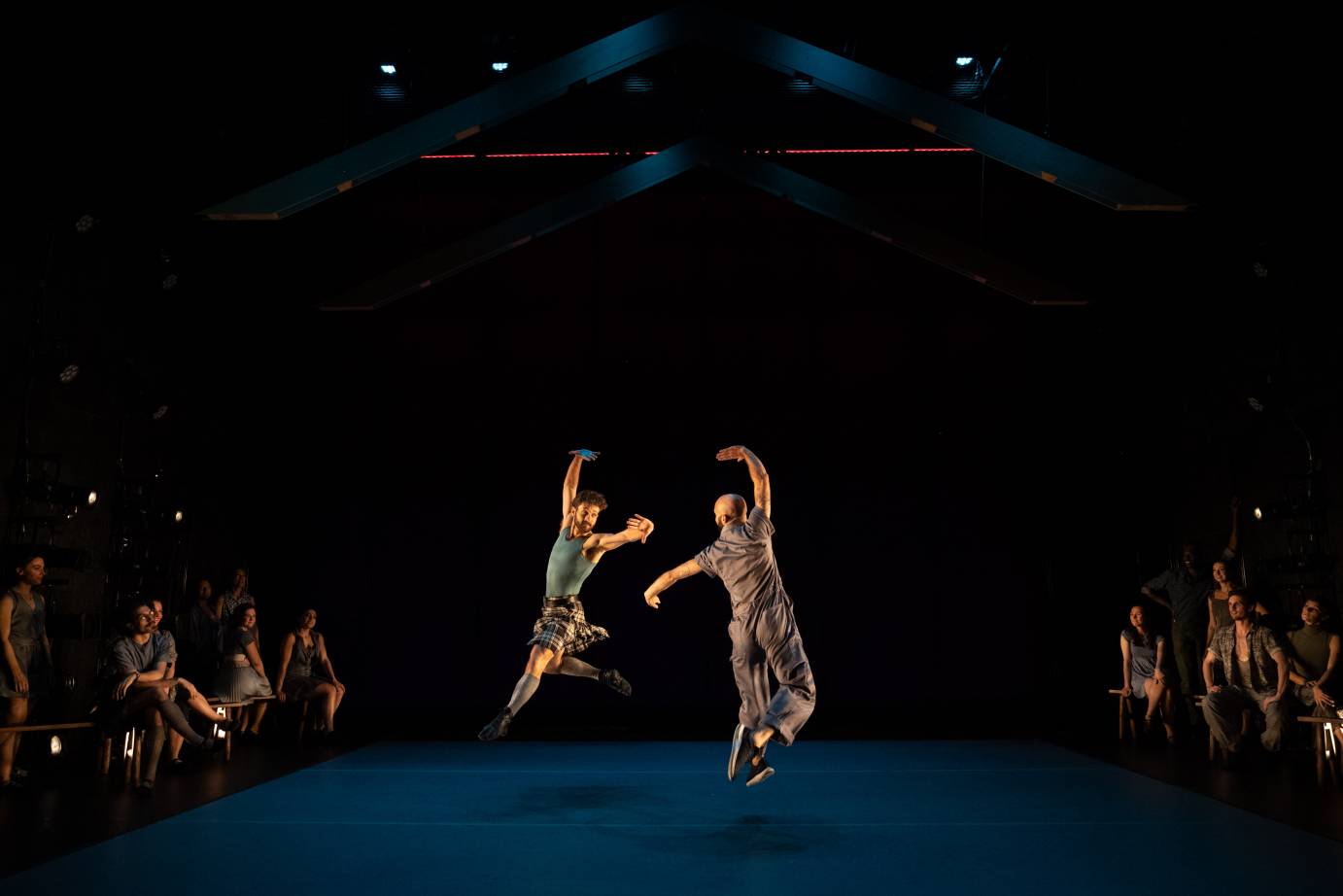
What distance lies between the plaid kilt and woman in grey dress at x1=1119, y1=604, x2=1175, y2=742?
16.3 ft

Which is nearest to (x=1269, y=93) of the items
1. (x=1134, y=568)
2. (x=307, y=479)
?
(x=1134, y=568)

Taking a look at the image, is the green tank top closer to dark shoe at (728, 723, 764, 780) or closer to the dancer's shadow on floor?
the dancer's shadow on floor

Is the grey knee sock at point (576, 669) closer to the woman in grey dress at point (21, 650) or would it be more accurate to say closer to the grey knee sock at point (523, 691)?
the grey knee sock at point (523, 691)

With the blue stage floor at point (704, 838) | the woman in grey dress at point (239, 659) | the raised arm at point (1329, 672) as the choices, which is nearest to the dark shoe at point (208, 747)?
the woman in grey dress at point (239, 659)

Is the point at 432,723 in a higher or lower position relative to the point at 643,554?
lower

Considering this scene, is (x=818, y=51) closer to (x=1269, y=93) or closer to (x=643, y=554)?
(x=1269, y=93)

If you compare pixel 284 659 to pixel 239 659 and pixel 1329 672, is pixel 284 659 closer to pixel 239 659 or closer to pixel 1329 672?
pixel 239 659

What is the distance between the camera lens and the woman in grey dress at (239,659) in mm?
8977

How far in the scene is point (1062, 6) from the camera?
7.78 m

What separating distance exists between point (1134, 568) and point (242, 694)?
8495 millimetres

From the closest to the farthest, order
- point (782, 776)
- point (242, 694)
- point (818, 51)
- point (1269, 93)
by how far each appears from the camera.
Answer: point (818, 51) < point (782, 776) < point (1269, 93) < point (242, 694)

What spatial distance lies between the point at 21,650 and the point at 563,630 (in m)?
3.26

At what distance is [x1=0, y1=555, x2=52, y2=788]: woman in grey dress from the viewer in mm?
6637

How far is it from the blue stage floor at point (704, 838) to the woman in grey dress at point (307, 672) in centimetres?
198
